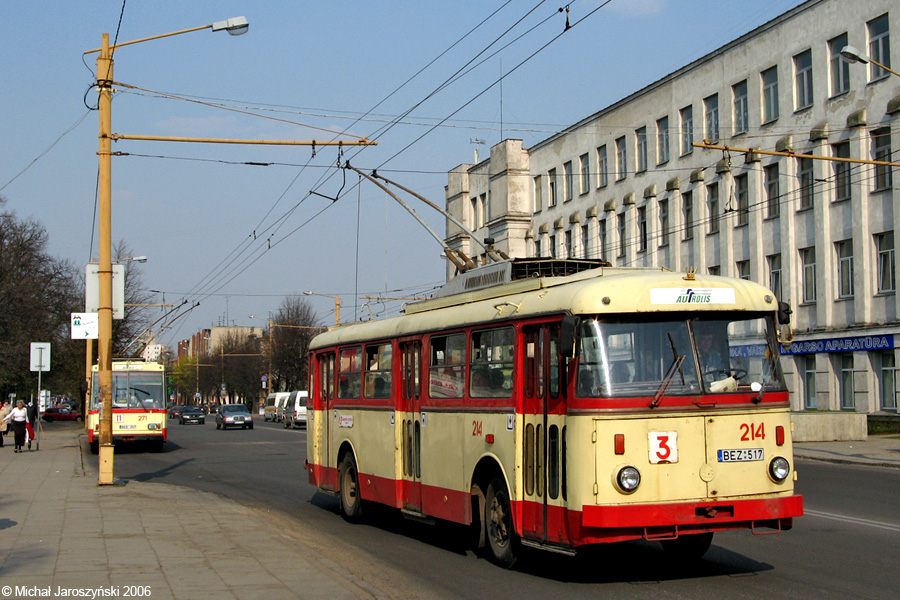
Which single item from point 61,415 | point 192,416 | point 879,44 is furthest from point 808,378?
point 61,415

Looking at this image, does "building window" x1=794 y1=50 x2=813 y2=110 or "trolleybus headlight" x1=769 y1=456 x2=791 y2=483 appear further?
"building window" x1=794 y1=50 x2=813 y2=110

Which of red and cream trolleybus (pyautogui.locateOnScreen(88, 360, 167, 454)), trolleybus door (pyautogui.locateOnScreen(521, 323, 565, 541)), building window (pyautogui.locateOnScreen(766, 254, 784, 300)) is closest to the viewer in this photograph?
trolleybus door (pyautogui.locateOnScreen(521, 323, 565, 541))

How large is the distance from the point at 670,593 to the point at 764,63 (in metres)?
35.0

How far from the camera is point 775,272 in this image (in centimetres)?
3997

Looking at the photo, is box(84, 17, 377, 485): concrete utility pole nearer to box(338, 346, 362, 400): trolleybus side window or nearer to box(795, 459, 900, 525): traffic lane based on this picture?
box(338, 346, 362, 400): trolleybus side window

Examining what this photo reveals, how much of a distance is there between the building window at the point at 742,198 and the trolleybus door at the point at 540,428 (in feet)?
111

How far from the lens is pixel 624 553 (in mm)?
10609

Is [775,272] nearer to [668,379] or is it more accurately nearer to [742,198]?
[742,198]

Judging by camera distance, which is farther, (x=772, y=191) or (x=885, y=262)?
(x=772, y=191)

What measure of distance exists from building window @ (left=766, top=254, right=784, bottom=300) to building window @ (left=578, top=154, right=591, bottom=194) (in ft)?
49.0

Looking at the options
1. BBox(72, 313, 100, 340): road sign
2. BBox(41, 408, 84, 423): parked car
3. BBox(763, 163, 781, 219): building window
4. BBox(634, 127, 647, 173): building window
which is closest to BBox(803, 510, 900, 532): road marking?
BBox(72, 313, 100, 340): road sign

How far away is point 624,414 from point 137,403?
85.1 feet

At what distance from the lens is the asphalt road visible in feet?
27.9

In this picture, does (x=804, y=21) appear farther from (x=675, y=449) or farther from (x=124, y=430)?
(x=675, y=449)
